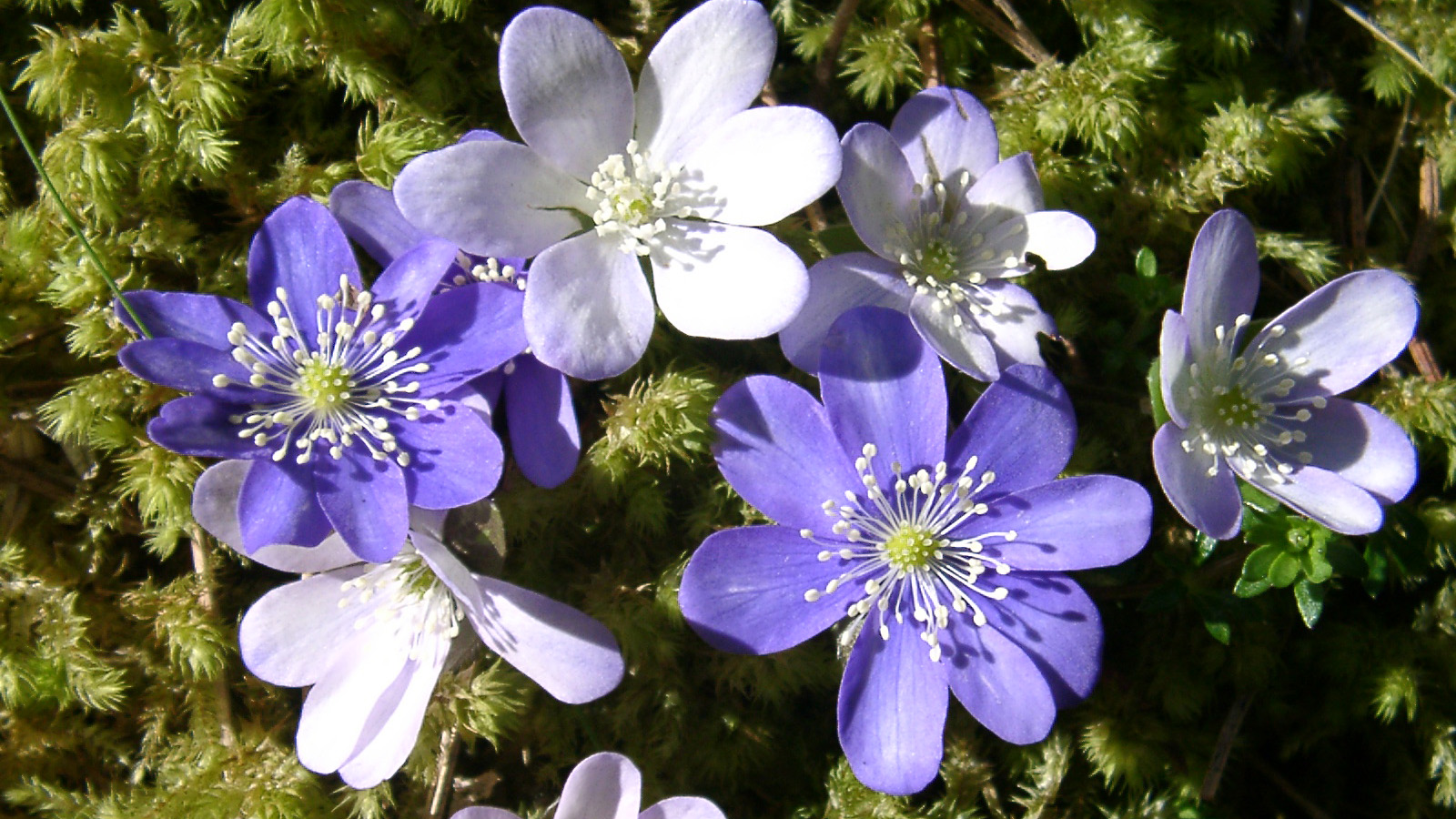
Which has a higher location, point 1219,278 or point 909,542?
point 1219,278

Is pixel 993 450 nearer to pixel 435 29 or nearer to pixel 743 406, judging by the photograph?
pixel 743 406

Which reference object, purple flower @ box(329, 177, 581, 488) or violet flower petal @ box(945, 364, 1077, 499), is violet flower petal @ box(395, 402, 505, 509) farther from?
violet flower petal @ box(945, 364, 1077, 499)

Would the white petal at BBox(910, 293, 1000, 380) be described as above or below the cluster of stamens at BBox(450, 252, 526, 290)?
below

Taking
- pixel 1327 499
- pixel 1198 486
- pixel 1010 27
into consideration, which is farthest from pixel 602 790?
pixel 1010 27

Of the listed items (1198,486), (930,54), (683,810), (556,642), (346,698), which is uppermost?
(930,54)

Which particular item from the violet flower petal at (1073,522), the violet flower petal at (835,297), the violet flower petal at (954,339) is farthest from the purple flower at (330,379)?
the violet flower petal at (1073,522)

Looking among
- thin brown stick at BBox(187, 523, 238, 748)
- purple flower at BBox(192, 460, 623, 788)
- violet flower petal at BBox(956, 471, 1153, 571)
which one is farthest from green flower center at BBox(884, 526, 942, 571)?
thin brown stick at BBox(187, 523, 238, 748)

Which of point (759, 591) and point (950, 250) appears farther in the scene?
point (950, 250)

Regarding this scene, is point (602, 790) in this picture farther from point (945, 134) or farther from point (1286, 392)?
point (1286, 392)
